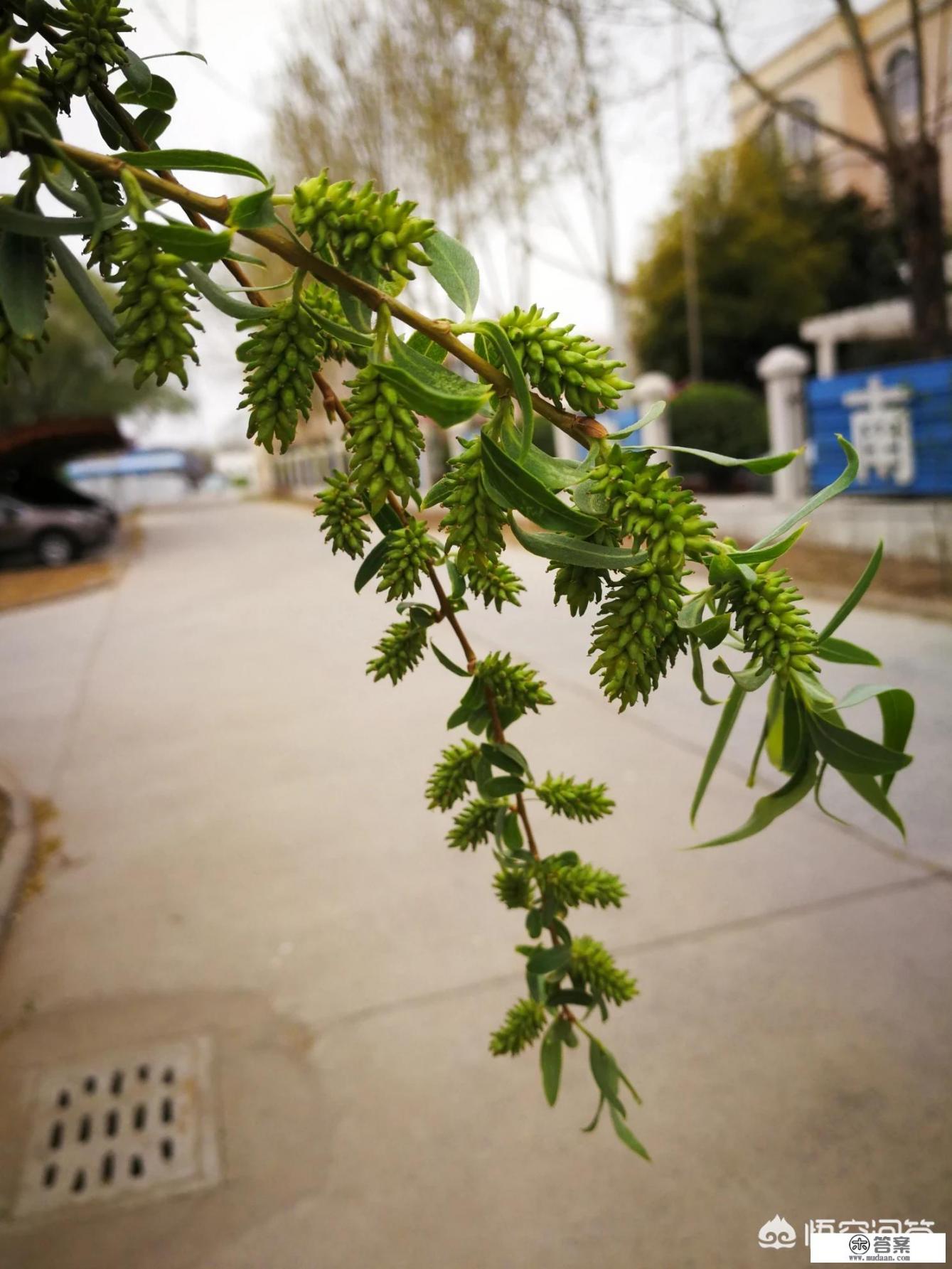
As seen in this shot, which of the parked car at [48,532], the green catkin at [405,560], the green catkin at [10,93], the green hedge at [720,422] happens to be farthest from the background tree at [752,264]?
the green catkin at [10,93]

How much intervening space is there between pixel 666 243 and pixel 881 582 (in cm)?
1665

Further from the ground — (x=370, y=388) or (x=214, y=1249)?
(x=370, y=388)

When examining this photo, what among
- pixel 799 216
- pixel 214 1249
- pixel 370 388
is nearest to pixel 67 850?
pixel 214 1249

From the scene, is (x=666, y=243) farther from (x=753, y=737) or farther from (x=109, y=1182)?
(x=109, y=1182)

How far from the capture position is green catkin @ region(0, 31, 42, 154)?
1.34ft

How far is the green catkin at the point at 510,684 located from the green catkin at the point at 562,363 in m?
0.32

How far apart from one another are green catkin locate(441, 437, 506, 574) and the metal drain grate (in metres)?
2.17

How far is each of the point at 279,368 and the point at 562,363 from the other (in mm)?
142

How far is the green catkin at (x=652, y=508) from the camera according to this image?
0.51 metres

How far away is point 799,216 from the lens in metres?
22.9

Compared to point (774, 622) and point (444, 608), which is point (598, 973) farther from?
point (774, 622)

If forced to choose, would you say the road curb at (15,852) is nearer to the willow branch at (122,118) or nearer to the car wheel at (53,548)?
the willow branch at (122,118)

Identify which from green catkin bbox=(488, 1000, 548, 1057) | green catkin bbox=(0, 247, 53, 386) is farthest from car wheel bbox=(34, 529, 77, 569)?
green catkin bbox=(0, 247, 53, 386)

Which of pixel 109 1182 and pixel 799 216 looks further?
pixel 799 216
